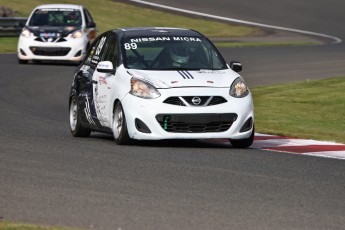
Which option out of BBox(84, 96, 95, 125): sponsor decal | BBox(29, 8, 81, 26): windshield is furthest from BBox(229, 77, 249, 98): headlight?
BBox(29, 8, 81, 26): windshield

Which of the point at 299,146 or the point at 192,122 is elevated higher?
the point at 192,122

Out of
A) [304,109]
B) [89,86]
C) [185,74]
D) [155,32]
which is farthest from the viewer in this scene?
[304,109]

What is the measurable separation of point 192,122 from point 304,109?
270 inches

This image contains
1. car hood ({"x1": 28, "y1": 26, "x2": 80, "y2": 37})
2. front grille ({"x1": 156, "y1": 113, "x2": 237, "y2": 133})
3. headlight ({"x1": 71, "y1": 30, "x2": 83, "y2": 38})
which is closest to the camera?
front grille ({"x1": 156, "y1": 113, "x2": 237, "y2": 133})

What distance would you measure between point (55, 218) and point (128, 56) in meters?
6.37

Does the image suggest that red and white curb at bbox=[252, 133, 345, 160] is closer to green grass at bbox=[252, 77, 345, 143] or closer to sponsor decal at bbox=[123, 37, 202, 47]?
green grass at bbox=[252, 77, 345, 143]

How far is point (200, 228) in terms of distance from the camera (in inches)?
335

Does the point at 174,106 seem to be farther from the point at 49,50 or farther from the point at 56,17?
the point at 56,17

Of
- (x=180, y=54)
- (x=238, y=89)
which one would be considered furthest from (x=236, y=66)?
(x=238, y=89)

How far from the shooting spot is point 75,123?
16047mm

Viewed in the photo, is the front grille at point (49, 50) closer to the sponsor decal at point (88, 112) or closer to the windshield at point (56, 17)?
the windshield at point (56, 17)

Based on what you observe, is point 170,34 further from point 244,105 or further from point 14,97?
point 14,97

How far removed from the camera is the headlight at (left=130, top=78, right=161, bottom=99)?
14.1 m

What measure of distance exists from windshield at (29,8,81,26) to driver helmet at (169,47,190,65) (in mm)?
16451
